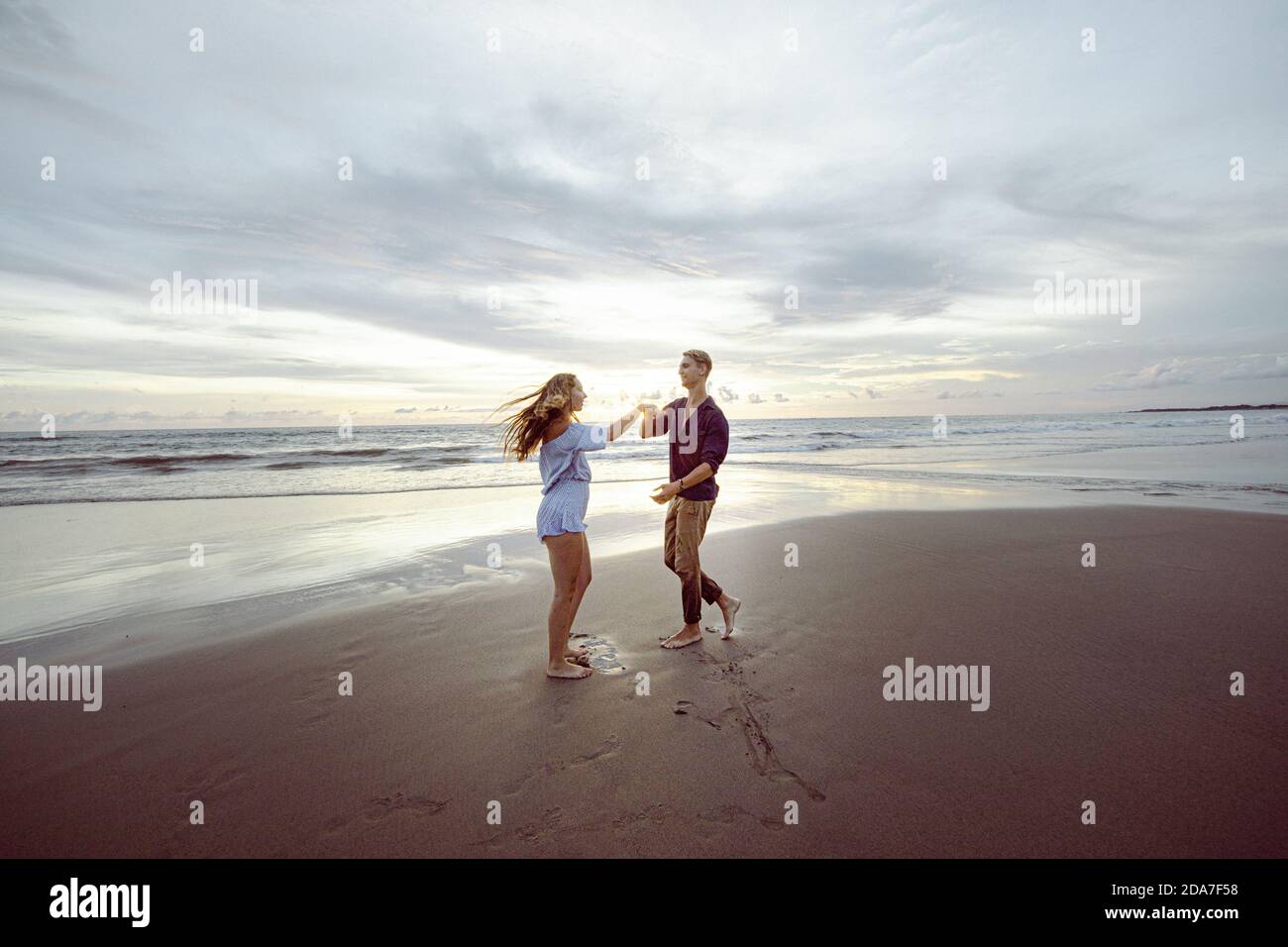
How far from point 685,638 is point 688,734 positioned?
1.47 m

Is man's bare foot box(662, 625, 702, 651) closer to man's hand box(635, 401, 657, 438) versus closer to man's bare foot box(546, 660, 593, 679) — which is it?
man's bare foot box(546, 660, 593, 679)

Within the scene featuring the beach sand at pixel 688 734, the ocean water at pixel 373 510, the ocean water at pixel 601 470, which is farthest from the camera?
the ocean water at pixel 601 470

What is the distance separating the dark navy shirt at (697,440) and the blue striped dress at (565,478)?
0.87 m

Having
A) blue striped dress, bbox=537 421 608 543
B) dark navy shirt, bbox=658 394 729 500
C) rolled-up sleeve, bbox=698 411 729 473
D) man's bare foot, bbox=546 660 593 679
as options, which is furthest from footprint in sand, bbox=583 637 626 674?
rolled-up sleeve, bbox=698 411 729 473

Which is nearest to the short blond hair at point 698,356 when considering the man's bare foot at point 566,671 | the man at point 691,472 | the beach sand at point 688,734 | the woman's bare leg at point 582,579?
the man at point 691,472

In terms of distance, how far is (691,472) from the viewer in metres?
5.06

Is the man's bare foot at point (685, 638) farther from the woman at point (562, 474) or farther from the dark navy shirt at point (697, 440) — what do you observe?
the dark navy shirt at point (697, 440)

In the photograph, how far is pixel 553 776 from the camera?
3369 mm

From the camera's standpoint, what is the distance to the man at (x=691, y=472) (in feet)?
16.2

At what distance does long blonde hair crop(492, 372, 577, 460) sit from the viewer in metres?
4.36

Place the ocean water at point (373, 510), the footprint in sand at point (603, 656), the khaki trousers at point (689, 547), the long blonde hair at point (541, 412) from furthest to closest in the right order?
1. the ocean water at point (373, 510)
2. the khaki trousers at point (689, 547)
3. the footprint in sand at point (603, 656)
4. the long blonde hair at point (541, 412)
